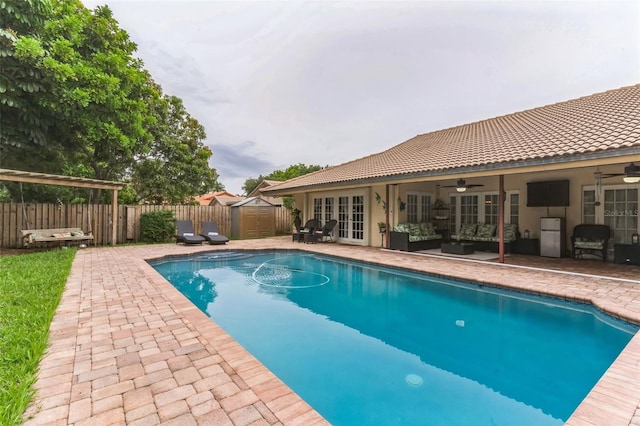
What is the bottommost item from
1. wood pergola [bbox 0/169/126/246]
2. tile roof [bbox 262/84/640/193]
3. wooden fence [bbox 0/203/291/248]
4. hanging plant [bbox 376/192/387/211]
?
wooden fence [bbox 0/203/291/248]

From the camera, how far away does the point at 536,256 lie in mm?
9289

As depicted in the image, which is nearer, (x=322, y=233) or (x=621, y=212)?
(x=621, y=212)

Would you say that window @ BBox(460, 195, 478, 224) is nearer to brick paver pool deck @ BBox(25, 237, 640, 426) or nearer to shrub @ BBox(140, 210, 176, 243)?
brick paver pool deck @ BBox(25, 237, 640, 426)

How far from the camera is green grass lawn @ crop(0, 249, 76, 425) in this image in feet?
7.14

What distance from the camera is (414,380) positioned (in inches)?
126

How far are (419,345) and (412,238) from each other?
6718 millimetres

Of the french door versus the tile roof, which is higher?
the tile roof

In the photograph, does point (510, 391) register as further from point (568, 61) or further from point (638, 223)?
point (568, 61)

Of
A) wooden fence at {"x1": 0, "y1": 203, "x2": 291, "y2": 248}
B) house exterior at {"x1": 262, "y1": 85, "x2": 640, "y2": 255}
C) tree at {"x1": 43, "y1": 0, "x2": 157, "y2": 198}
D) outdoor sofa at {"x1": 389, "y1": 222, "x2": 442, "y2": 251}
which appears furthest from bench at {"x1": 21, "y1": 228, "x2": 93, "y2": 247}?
outdoor sofa at {"x1": 389, "y1": 222, "x2": 442, "y2": 251}

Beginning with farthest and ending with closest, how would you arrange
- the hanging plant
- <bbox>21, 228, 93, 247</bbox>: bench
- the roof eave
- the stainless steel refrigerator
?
the hanging plant → <bbox>21, 228, 93, 247</bbox>: bench → the stainless steel refrigerator → the roof eave

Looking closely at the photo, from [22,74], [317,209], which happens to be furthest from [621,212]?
[22,74]

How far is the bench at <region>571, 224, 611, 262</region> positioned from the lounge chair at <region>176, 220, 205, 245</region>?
12678mm

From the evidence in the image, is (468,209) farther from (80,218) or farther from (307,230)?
(80,218)

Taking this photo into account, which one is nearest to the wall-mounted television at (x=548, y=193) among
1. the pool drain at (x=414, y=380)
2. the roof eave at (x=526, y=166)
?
the roof eave at (x=526, y=166)
